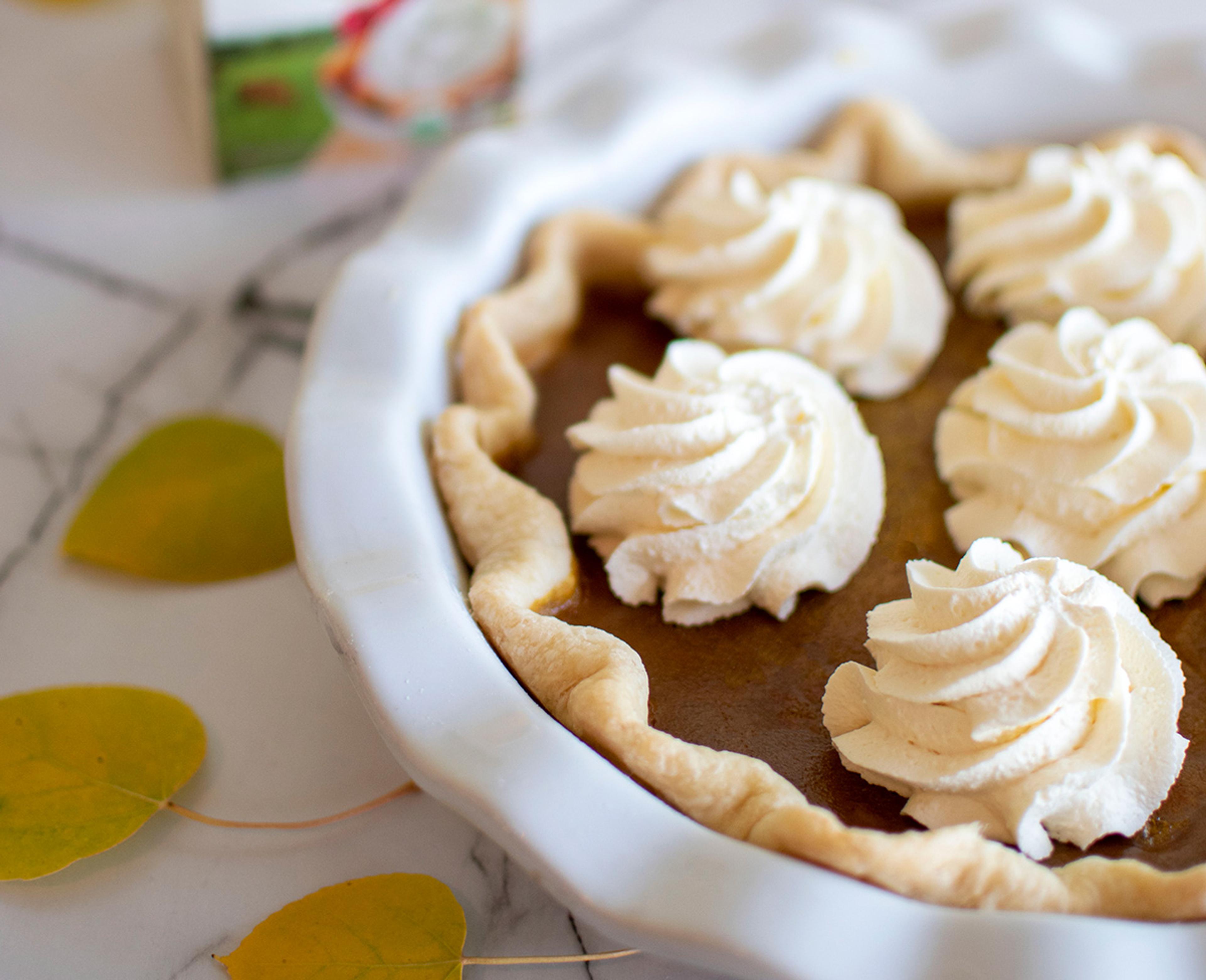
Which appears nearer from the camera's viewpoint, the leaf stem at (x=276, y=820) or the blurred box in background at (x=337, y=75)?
the leaf stem at (x=276, y=820)

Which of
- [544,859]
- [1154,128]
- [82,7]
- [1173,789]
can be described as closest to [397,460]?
[544,859]

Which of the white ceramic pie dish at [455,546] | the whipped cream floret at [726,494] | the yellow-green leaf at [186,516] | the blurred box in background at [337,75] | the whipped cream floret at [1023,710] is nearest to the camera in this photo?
the white ceramic pie dish at [455,546]

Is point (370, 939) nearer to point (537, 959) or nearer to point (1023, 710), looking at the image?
point (537, 959)

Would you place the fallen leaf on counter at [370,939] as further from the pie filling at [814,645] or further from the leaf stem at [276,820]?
the pie filling at [814,645]

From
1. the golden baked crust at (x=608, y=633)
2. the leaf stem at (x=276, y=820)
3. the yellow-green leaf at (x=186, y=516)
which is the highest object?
the golden baked crust at (x=608, y=633)

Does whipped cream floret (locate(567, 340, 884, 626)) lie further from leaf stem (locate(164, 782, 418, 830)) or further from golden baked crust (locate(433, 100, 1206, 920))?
leaf stem (locate(164, 782, 418, 830))

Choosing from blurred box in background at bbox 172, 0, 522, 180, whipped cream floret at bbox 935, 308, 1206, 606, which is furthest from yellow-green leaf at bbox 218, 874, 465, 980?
blurred box in background at bbox 172, 0, 522, 180

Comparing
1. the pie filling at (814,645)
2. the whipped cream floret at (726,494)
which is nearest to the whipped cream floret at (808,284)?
the pie filling at (814,645)

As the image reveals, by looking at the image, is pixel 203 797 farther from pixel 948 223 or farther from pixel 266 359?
pixel 948 223
